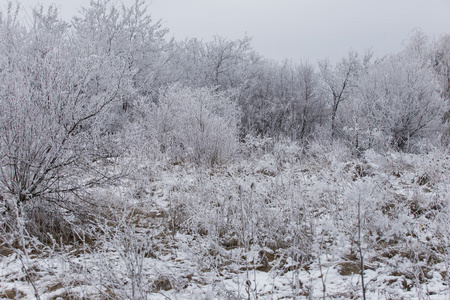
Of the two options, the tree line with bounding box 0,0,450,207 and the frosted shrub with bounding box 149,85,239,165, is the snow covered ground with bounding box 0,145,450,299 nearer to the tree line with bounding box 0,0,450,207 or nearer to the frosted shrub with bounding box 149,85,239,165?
the tree line with bounding box 0,0,450,207

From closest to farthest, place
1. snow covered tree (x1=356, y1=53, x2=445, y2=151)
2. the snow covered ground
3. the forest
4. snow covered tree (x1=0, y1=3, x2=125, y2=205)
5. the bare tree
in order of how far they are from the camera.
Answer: the snow covered ground → the forest → snow covered tree (x1=0, y1=3, x2=125, y2=205) → snow covered tree (x1=356, y1=53, x2=445, y2=151) → the bare tree

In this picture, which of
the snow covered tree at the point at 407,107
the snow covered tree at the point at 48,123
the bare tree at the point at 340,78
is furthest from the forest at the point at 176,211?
the bare tree at the point at 340,78

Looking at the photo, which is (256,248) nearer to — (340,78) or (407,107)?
(407,107)

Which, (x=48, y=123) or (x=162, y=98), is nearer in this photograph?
(x=48, y=123)

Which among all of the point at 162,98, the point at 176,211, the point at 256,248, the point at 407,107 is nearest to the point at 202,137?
the point at 176,211

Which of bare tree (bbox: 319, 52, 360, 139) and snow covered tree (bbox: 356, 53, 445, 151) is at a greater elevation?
bare tree (bbox: 319, 52, 360, 139)

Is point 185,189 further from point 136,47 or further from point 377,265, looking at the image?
point 136,47

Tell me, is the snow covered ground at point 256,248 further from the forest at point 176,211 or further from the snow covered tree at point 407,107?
the snow covered tree at point 407,107

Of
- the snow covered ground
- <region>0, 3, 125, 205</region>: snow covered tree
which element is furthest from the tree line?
the snow covered ground

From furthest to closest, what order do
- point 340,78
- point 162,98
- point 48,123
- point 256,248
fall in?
1. point 340,78
2. point 162,98
3. point 48,123
4. point 256,248

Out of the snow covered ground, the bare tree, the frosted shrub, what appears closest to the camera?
the snow covered ground

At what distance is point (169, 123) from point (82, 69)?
6295mm

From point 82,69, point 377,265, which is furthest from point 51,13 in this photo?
point 377,265

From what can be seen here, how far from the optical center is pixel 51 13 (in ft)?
46.0
